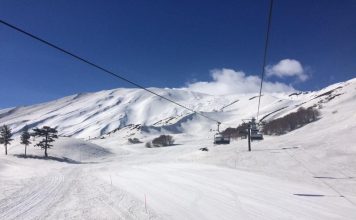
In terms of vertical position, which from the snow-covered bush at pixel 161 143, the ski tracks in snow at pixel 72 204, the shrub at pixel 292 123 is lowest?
the ski tracks in snow at pixel 72 204

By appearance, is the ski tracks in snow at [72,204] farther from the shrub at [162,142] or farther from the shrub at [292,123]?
the shrub at [162,142]

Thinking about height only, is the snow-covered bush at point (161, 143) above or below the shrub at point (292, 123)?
below

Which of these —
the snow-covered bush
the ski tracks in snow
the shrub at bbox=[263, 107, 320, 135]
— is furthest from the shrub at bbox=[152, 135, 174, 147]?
the ski tracks in snow

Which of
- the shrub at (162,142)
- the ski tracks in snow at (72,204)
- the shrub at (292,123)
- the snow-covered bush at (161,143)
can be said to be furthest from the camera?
the shrub at (162,142)

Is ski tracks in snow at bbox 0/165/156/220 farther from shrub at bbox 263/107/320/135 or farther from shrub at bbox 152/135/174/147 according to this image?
shrub at bbox 152/135/174/147

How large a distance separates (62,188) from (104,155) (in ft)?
260

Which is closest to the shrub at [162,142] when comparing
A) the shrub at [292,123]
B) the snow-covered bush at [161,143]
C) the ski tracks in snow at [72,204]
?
the snow-covered bush at [161,143]

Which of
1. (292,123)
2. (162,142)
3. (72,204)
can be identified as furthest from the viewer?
(162,142)

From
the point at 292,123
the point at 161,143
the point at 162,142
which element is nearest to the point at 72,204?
the point at 292,123

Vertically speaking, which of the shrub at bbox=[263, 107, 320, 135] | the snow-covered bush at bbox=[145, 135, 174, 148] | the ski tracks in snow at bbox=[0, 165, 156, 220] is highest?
the shrub at bbox=[263, 107, 320, 135]

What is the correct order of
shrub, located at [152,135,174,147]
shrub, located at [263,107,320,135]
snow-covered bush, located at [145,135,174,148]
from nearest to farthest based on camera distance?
shrub, located at [263,107,320,135] → snow-covered bush, located at [145,135,174,148] → shrub, located at [152,135,174,147]

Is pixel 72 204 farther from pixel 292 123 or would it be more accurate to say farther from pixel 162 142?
pixel 162 142

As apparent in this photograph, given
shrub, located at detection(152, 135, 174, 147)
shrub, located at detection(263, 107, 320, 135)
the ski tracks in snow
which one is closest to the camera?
the ski tracks in snow

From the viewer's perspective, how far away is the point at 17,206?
20422mm
